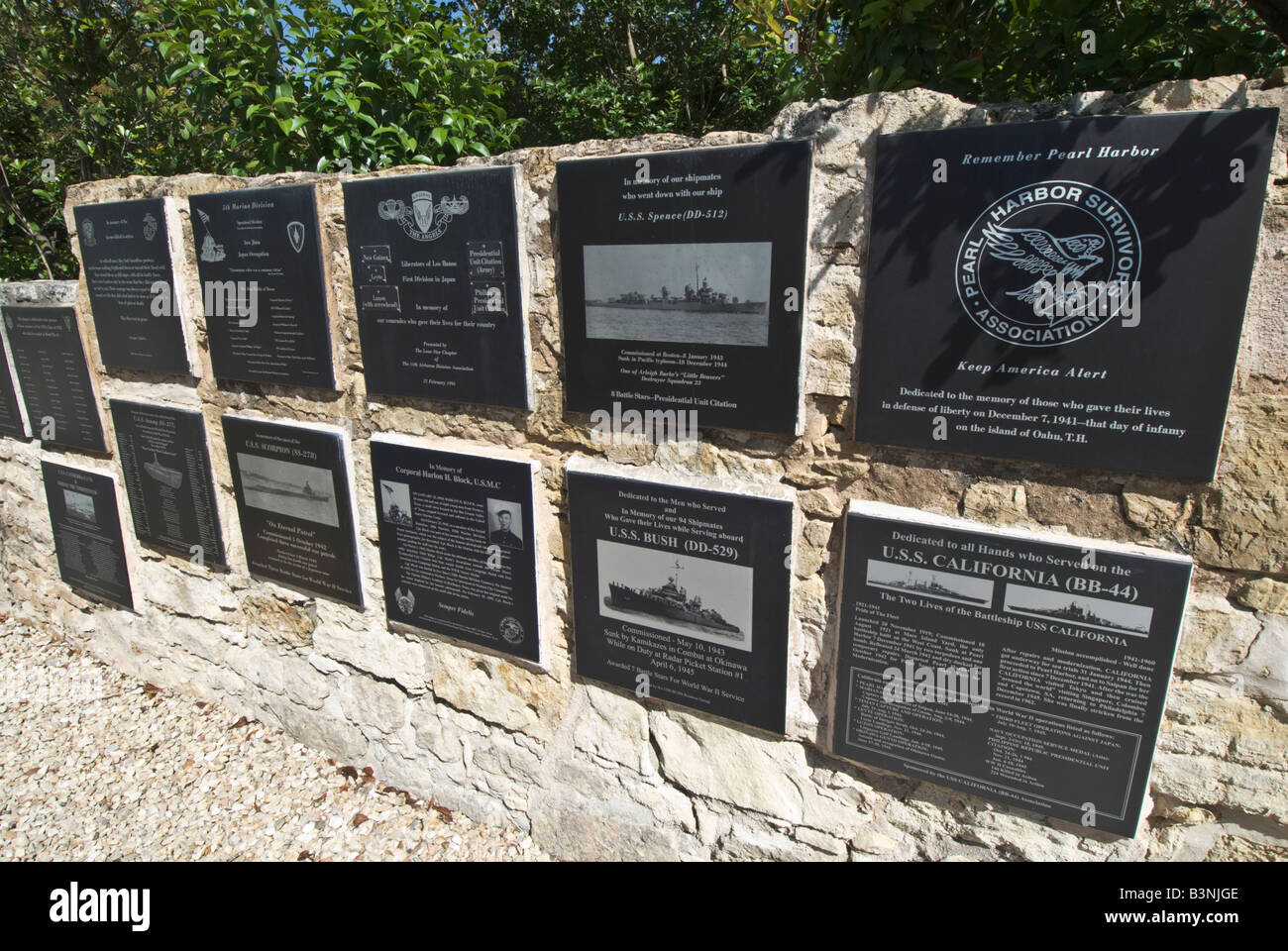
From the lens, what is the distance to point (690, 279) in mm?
2340

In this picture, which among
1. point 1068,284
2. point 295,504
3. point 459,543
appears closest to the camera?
point 1068,284

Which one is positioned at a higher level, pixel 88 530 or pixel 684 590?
pixel 684 590

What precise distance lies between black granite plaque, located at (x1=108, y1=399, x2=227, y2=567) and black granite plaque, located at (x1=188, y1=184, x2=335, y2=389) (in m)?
0.51

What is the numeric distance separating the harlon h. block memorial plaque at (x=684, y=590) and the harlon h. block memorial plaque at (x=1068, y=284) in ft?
2.08

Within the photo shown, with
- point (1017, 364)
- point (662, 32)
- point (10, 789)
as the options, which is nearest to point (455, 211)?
point (1017, 364)

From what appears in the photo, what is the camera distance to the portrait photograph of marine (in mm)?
2861

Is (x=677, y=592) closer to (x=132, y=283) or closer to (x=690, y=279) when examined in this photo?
(x=690, y=279)

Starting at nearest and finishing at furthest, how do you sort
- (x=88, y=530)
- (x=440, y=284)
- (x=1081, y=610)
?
(x=1081, y=610) < (x=440, y=284) < (x=88, y=530)

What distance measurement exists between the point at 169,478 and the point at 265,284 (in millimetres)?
1356

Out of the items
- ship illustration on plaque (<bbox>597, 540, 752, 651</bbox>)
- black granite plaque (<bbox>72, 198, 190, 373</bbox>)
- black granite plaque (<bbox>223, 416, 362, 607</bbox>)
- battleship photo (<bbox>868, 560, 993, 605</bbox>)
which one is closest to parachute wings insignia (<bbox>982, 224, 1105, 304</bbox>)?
battleship photo (<bbox>868, 560, 993, 605</bbox>)

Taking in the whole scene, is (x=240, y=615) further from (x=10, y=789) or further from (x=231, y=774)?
(x=10, y=789)

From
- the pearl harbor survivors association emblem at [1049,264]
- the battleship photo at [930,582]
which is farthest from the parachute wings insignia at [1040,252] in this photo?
the battleship photo at [930,582]

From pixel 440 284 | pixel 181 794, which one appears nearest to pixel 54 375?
pixel 181 794

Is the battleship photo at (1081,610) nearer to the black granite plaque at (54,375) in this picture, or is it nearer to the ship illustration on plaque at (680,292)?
the ship illustration on plaque at (680,292)
